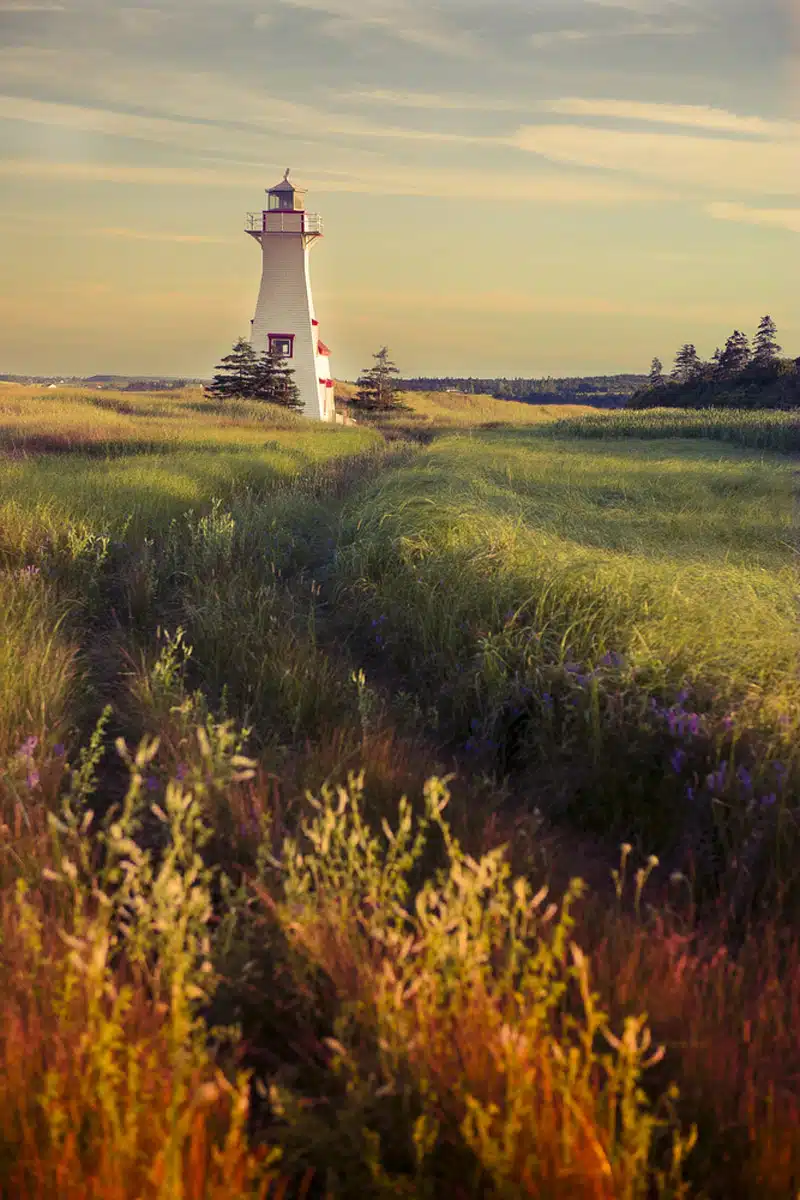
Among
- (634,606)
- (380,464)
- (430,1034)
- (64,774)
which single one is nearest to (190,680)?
(64,774)

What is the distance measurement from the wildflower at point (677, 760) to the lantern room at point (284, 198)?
41.5 m

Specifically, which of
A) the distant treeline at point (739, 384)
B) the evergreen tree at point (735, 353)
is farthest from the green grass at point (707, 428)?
the evergreen tree at point (735, 353)

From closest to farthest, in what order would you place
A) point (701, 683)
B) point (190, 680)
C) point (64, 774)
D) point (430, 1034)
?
1. point (430, 1034)
2. point (64, 774)
3. point (701, 683)
4. point (190, 680)

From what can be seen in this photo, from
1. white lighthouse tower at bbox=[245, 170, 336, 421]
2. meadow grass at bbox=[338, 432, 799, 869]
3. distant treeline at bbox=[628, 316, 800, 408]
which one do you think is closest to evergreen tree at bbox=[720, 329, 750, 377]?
distant treeline at bbox=[628, 316, 800, 408]

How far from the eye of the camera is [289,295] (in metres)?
39.2

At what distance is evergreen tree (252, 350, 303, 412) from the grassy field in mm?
29749

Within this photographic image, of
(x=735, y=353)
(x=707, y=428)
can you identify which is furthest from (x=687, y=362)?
(x=707, y=428)

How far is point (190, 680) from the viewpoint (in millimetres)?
4781

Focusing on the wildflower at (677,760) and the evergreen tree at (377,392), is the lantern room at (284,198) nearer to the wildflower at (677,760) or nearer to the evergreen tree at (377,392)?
the evergreen tree at (377,392)

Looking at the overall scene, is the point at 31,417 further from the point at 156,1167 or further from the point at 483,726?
the point at 156,1167

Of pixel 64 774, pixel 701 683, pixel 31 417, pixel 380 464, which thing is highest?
pixel 31 417

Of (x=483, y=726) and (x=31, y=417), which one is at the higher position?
(x=31, y=417)

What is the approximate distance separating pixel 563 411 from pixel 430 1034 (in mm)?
68822

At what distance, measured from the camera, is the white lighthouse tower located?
38.8 metres
